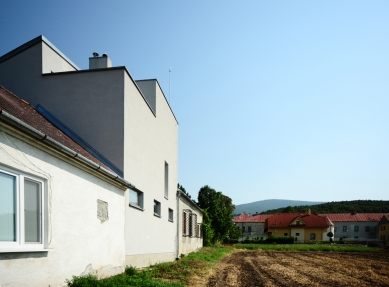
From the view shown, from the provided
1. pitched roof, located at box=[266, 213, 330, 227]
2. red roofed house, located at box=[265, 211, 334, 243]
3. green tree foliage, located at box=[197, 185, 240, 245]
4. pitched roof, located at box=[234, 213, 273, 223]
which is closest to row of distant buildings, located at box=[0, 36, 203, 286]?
green tree foliage, located at box=[197, 185, 240, 245]

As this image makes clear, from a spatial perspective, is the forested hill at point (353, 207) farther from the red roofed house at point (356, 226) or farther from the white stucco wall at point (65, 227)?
the white stucco wall at point (65, 227)

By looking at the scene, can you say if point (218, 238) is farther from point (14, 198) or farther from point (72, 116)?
point (14, 198)

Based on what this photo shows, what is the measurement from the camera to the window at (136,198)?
1127cm

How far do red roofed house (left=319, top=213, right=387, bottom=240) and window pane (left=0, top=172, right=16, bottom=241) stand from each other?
87.8 metres

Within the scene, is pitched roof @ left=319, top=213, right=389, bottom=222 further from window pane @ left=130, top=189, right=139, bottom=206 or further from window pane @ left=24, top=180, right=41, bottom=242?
window pane @ left=24, top=180, right=41, bottom=242

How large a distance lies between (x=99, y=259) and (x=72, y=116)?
4896 millimetres

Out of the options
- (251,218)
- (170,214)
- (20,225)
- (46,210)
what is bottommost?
(251,218)

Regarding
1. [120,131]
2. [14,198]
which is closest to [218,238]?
[120,131]

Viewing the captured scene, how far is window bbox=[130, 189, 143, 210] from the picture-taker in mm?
11266

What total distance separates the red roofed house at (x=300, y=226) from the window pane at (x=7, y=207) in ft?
220

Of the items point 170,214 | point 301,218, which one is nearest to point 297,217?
point 301,218

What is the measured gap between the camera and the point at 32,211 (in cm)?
579

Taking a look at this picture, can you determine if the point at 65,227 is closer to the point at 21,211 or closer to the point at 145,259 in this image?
the point at 21,211

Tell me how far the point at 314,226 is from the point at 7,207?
6774 centimetres
